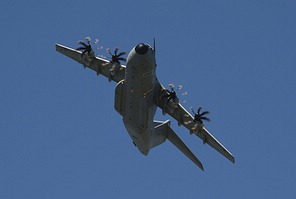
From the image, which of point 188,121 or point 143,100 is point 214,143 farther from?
point 143,100

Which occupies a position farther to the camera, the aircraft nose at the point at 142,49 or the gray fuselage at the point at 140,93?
the gray fuselage at the point at 140,93

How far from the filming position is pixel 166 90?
64.1 metres

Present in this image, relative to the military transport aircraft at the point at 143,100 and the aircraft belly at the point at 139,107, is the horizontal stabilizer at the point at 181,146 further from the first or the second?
the aircraft belly at the point at 139,107

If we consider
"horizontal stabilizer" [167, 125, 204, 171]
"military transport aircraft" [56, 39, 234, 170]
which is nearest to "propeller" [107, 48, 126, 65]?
"military transport aircraft" [56, 39, 234, 170]

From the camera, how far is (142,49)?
59438 mm

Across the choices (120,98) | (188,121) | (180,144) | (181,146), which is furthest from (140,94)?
(181,146)

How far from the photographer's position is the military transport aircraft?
60.3 meters

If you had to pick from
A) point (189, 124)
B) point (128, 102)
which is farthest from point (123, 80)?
point (189, 124)

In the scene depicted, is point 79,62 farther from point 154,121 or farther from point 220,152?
point 220,152

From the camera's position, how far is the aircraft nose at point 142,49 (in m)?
59.4

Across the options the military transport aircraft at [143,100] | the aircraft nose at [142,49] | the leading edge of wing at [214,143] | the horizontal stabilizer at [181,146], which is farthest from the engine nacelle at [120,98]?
the leading edge of wing at [214,143]

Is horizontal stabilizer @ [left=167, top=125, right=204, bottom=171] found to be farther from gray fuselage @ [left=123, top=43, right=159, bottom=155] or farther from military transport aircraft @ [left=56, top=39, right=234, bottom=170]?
gray fuselage @ [left=123, top=43, right=159, bottom=155]

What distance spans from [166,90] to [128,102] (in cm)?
381

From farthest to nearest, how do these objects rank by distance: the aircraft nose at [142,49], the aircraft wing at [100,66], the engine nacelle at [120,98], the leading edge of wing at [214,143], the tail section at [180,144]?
the tail section at [180,144], the aircraft wing at [100,66], the leading edge of wing at [214,143], the engine nacelle at [120,98], the aircraft nose at [142,49]
